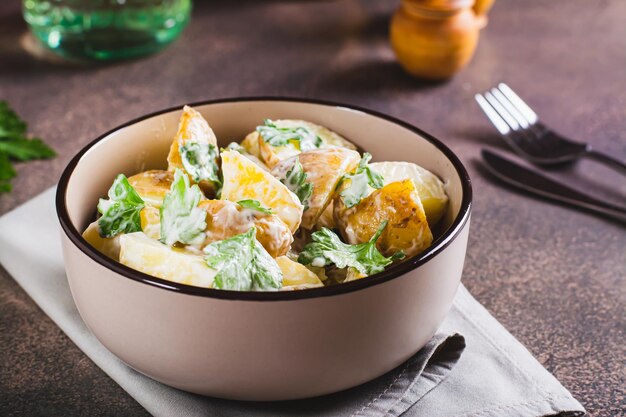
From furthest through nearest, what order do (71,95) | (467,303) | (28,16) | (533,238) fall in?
(28,16)
(71,95)
(533,238)
(467,303)

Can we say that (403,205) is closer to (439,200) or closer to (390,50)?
(439,200)

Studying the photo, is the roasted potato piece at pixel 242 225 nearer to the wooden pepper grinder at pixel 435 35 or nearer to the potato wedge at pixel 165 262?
the potato wedge at pixel 165 262

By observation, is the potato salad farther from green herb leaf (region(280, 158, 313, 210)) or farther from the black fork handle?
the black fork handle

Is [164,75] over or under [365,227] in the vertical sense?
under

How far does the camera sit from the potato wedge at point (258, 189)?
89 cm

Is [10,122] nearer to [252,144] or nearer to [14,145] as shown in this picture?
[14,145]

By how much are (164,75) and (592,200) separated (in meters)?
1.04

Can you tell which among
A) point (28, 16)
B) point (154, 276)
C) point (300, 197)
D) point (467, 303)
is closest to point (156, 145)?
point (300, 197)

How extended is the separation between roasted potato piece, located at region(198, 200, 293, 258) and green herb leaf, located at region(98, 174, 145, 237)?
101 millimetres

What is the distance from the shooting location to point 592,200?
4.64 feet

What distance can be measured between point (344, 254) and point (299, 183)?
13cm

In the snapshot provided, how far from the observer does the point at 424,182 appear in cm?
99

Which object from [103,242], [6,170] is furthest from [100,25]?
[103,242]

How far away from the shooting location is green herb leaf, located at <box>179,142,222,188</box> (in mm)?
1004
